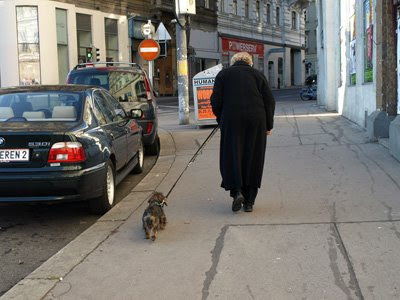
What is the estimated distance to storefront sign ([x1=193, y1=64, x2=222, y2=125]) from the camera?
49.1 ft

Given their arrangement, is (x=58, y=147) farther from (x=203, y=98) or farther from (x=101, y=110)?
(x=203, y=98)

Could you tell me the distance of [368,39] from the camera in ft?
37.3

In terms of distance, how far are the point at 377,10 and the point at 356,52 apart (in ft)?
10.5

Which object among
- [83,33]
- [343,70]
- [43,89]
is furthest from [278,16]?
[43,89]

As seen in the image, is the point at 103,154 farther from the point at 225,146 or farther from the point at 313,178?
the point at 313,178

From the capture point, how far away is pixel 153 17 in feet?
133

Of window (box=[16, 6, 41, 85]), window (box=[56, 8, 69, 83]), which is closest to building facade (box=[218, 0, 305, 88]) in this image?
window (box=[56, 8, 69, 83])

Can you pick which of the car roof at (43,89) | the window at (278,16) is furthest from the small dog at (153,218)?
the window at (278,16)

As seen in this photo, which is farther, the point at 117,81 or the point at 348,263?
the point at 117,81

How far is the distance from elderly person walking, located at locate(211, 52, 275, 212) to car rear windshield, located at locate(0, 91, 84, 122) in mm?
1806

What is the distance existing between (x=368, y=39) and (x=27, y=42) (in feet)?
76.4

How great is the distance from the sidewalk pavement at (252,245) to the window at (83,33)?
26.5 metres

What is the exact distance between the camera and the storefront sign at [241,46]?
5075 centimetres

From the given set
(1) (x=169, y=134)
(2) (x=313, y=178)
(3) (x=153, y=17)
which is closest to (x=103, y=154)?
(2) (x=313, y=178)
